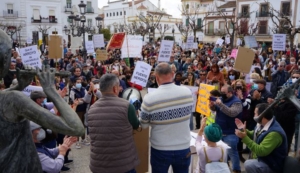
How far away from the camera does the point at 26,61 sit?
296 inches

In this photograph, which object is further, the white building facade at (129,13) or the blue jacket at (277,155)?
the white building facade at (129,13)

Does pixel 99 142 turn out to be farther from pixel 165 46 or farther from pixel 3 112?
pixel 165 46

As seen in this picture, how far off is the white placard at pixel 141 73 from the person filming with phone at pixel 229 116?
1.72 metres

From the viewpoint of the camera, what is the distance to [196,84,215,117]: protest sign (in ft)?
17.1

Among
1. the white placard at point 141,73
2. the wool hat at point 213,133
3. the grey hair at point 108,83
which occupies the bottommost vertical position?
the wool hat at point 213,133

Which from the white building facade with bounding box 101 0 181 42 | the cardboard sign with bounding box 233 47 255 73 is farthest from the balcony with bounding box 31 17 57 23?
the cardboard sign with bounding box 233 47 255 73

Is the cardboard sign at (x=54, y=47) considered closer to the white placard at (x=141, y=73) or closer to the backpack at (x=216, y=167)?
the white placard at (x=141, y=73)

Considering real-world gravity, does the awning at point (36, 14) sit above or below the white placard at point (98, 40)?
above

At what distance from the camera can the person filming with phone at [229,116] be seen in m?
4.55

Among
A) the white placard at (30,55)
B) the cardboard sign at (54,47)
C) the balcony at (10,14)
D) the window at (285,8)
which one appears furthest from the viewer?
the balcony at (10,14)

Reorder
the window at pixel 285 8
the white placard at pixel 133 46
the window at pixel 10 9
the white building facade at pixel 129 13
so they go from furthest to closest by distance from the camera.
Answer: the white building facade at pixel 129 13 < the window at pixel 10 9 < the window at pixel 285 8 < the white placard at pixel 133 46

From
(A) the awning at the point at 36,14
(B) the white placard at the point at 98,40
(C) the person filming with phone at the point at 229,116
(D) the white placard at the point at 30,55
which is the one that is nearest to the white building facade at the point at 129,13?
(A) the awning at the point at 36,14

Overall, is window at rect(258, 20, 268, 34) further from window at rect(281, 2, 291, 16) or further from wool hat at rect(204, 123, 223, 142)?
wool hat at rect(204, 123, 223, 142)

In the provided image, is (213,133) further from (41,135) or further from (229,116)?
(41,135)
